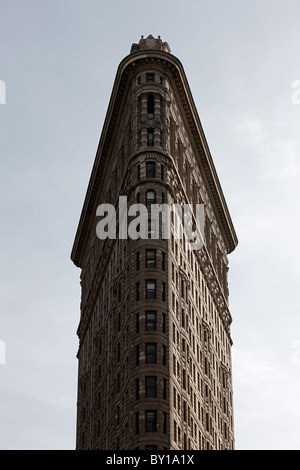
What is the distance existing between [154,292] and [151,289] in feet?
1.89

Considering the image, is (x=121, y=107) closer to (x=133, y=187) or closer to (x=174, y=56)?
(x=174, y=56)

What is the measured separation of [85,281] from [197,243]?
36.2 m

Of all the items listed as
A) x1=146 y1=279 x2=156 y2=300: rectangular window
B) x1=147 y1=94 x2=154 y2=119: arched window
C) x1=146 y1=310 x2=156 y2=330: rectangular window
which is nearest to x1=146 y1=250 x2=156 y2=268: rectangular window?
x1=146 y1=279 x2=156 y2=300: rectangular window

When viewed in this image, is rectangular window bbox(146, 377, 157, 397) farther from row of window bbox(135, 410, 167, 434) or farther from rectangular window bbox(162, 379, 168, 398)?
row of window bbox(135, 410, 167, 434)

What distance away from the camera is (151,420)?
101562mm

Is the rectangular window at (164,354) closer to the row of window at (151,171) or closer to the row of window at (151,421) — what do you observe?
the row of window at (151,421)

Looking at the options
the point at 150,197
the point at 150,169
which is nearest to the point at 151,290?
the point at 150,197

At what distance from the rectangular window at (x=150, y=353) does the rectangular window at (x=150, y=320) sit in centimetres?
211

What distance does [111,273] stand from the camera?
133 m

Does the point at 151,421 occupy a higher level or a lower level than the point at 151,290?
lower

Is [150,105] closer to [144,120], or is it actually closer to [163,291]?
[144,120]

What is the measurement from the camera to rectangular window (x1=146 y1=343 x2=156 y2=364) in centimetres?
10569

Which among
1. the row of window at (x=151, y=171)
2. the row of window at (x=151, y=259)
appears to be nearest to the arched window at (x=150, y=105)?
the row of window at (x=151, y=171)
